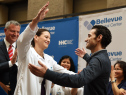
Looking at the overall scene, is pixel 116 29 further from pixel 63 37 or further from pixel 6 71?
pixel 6 71

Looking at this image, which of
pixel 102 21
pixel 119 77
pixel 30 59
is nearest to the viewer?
pixel 30 59

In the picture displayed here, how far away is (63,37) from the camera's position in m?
5.56

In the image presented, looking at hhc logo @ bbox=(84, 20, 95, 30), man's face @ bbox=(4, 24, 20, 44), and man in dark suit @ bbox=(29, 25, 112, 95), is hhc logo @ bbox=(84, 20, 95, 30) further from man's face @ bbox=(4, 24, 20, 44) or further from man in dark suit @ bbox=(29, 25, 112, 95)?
man in dark suit @ bbox=(29, 25, 112, 95)

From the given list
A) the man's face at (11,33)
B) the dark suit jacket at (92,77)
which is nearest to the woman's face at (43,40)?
the man's face at (11,33)

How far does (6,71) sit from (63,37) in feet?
7.85

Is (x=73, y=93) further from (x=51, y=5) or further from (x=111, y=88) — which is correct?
(x=51, y=5)

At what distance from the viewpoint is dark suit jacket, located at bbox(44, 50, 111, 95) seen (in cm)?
196

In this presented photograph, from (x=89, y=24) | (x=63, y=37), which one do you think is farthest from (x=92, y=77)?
(x=63, y=37)

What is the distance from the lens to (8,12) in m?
8.63

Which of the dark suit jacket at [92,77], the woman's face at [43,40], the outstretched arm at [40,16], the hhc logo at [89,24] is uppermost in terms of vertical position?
the hhc logo at [89,24]

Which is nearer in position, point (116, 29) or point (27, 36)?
point (27, 36)

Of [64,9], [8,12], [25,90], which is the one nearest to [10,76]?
[25,90]

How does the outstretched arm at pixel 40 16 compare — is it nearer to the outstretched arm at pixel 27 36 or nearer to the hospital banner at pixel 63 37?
the outstretched arm at pixel 27 36

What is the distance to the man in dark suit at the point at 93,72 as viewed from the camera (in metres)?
1.94
